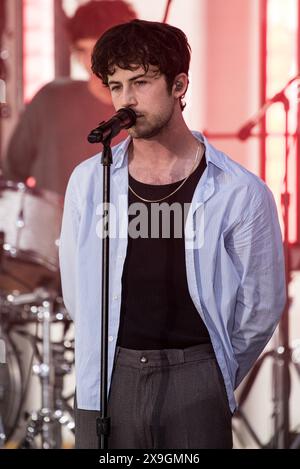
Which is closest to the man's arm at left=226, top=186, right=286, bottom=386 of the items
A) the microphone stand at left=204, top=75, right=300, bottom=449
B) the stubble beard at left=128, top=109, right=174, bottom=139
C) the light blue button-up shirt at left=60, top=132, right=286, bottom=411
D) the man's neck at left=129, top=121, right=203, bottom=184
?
the light blue button-up shirt at left=60, top=132, right=286, bottom=411

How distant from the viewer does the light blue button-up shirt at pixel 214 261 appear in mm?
2629

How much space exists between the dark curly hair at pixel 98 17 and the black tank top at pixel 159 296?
2055 millimetres

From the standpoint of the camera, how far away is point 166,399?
2.60 metres

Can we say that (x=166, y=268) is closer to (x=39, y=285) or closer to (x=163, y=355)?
(x=163, y=355)

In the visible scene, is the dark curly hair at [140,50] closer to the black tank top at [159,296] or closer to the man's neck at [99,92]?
the black tank top at [159,296]

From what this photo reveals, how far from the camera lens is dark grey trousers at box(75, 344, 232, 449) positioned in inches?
102

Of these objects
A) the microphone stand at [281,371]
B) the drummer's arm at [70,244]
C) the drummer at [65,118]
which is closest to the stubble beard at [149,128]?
the drummer's arm at [70,244]

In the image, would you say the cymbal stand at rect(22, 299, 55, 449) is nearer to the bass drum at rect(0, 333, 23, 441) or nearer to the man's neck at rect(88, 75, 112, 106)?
the bass drum at rect(0, 333, 23, 441)

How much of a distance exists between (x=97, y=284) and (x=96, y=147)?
1.94 m

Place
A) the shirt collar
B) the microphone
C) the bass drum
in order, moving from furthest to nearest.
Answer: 1. the bass drum
2. the shirt collar
3. the microphone

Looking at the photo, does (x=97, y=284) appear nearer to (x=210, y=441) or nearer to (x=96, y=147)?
(x=210, y=441)

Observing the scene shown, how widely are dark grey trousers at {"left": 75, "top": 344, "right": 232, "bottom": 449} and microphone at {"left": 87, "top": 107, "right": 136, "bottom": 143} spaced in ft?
2.05

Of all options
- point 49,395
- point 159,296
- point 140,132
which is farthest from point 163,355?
point 49,395

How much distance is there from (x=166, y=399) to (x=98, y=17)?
8.13 feet
